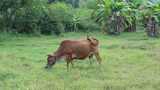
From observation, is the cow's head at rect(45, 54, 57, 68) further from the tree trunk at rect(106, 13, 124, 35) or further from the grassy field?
the tree trunk at rect(106, 13, 124, 35)

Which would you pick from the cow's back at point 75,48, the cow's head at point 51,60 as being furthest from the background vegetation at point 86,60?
the cow's back at point 75,48

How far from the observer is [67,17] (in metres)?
31.5

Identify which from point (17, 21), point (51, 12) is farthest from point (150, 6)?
point (17, 21)

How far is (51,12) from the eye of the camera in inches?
1174

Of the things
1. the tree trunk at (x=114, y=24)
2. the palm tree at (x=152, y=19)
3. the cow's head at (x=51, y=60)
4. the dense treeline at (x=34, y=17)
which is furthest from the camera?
the tree trunk at (x=114, y=24)

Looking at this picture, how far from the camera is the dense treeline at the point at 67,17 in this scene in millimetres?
27031

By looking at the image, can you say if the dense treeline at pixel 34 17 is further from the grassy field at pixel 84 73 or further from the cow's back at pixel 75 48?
the cow's back at pixel 75 48

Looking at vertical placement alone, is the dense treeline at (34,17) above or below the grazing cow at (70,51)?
below

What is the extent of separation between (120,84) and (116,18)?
19008 millimetres

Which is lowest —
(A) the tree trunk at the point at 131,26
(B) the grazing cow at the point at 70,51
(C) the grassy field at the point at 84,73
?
(A) the tree trunk at the point at 131,26

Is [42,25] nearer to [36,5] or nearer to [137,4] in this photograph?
[36,5]

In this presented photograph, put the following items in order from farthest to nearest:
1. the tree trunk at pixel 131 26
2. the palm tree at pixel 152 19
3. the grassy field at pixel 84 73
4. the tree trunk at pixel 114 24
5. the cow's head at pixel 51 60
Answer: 1. the tree trunk at pixel 131 26
2. the tree trunk at pixel 114 24
3. the palm tree at pixel 152 19
4. the cow's head at pixel 51 60
5. the grassy field at pixel 84 73

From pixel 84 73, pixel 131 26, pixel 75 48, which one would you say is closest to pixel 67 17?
pixel 131 26

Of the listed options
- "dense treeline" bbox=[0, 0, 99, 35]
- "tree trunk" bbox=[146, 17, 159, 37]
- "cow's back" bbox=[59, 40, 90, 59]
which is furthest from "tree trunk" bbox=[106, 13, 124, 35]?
"cow's back" bbox=[59, 40, 90, 59]
